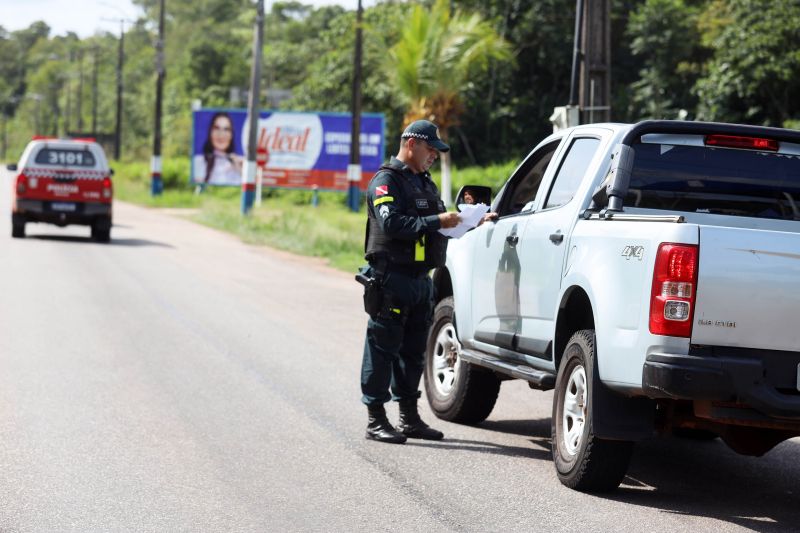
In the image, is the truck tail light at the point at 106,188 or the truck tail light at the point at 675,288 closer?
the truck tail light at the point at 675,288

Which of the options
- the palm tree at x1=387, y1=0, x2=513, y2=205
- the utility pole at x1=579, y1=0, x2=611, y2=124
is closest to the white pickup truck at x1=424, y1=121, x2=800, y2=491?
the utility pole at x1=579, y1=0, x2=611, y2=124

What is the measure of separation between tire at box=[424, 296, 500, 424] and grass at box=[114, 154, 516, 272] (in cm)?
1271

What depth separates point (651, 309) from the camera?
588 centimetres

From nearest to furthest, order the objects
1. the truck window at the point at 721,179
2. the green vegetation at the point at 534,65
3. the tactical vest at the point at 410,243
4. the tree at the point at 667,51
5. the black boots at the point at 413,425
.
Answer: the truck window at the point at 721,179 → the tactical vest at the point at 410,243 → the black boots at the point at 413,425 → the green vegetation at the point at 534,65 → the tree at the point at 667,51

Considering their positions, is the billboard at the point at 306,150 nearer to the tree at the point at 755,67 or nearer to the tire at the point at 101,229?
the tree at the point at 755,67

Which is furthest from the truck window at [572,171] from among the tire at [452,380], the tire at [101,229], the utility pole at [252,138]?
the utility pole at [252,138]

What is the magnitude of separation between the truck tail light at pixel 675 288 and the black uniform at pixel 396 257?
7.24ft

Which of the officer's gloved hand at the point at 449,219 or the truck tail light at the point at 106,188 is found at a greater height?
the officer's gloved hand at the point at 449,219

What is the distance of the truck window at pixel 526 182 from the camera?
325 inches

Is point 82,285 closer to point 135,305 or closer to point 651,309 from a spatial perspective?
point 135,305

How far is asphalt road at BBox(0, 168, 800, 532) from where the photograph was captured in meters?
6.14

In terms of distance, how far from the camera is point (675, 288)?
229 inches

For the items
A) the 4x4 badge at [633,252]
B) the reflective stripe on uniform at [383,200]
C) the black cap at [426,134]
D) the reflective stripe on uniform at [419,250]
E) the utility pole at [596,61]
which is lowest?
the reflective stripe on uniform at [419,250]

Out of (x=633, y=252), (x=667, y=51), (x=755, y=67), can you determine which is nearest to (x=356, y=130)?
(x=667, y=51)
